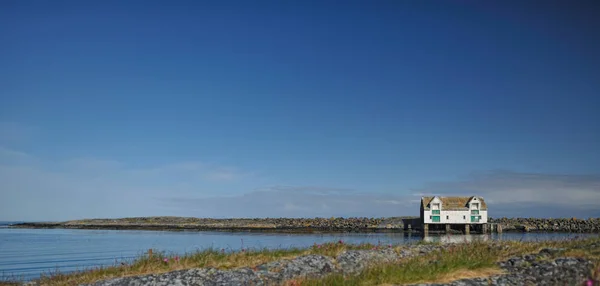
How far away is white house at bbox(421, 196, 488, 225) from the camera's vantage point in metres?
91.2

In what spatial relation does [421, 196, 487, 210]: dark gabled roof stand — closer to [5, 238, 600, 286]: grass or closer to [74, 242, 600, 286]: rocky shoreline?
[5, 238, 600, 286]: grass

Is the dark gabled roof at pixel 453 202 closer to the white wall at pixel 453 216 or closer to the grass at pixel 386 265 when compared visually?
the white wall at pixel 453 216

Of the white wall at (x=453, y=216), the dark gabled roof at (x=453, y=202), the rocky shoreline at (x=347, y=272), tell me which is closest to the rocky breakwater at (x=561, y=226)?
the dark gabled roof at (x=453, y=202)

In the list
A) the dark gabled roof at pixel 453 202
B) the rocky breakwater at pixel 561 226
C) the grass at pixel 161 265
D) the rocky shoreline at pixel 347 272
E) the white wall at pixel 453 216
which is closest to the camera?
the rocky shoreline at pixel 347 272

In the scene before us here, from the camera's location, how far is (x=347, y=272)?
19.2 metres

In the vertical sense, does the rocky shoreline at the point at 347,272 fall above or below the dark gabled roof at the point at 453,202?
below

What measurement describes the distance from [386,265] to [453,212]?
78.1m

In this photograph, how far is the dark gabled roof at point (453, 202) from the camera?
302 ft

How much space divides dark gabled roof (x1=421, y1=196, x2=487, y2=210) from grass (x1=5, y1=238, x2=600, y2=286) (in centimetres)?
6829

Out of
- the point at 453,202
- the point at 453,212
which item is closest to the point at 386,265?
the point at 453,212

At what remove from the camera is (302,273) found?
68.4 ft

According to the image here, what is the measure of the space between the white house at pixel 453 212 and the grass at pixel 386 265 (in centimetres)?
6715

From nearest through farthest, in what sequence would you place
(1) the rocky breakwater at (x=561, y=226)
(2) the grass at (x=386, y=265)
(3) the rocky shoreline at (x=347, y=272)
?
(3) the rocky shoreline at (x=347, y=272), (2) the grass at (x=386, y=265), (1) the rocky breakwater at (x=561, y=226)

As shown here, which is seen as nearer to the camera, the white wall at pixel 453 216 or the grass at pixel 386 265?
the grass at pixel 386 265
